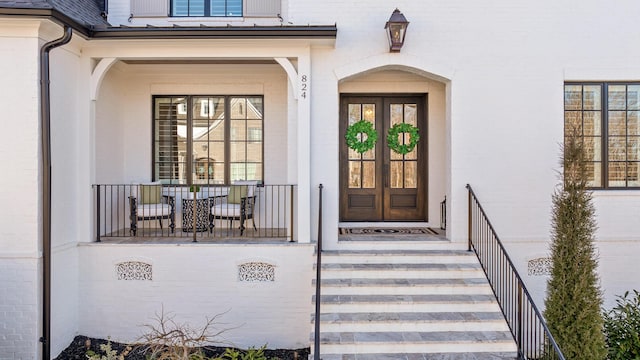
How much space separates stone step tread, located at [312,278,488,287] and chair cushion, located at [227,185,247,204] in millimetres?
2403

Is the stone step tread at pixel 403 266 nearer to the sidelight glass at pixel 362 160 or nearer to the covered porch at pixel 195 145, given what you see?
the covered porch at pixel 195 145

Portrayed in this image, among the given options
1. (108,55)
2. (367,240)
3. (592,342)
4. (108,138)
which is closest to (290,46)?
(108,55)

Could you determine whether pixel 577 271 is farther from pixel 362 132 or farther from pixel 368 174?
pixel 362 132

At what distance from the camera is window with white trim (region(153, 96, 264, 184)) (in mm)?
8609

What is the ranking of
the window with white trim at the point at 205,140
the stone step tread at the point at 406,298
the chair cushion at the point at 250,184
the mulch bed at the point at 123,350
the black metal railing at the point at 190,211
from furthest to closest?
the window with white trim at the point at 205,140 < the chair cushion at the point at 250,184 < the black metal railing at the point at 190,211 < the mulch bed at the point at 123,350 < the stone step tread at the point at 406,298

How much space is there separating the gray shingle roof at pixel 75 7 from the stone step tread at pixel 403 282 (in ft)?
16.5

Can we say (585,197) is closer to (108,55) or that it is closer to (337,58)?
(337,58)

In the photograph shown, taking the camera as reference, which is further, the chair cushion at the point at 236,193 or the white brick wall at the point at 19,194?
the chair cushion at the point at 236,193

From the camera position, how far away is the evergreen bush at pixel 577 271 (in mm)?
4781

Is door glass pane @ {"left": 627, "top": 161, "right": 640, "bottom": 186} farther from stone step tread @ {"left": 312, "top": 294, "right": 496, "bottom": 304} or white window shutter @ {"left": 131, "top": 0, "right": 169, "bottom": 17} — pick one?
white window shutter @ {"left": 131, "top": 0, "right": 169, "bottom": 17}

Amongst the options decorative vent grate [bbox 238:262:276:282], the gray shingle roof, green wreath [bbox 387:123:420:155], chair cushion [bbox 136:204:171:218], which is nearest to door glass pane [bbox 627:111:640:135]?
green wreath [bbox 387:123:420:155]

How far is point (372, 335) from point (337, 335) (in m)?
0.42

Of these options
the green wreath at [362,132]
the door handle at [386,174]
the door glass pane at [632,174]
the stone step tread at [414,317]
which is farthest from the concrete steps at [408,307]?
the door glass pane at [632,174]

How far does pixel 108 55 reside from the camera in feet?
22.2
